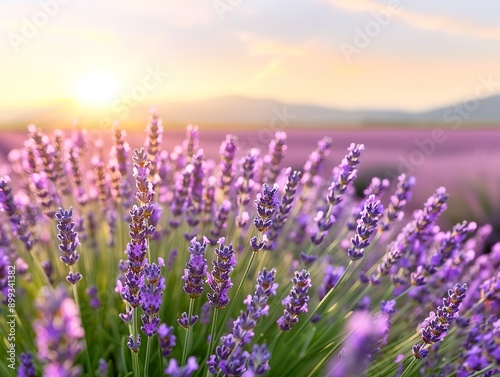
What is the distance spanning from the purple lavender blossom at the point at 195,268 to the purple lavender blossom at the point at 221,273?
3cm


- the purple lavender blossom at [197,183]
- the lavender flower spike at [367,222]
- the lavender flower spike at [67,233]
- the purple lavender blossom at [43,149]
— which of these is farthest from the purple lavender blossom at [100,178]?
the lavender flower spike at [367,222]

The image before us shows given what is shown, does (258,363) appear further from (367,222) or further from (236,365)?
(367,222)

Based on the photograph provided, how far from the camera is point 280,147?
202 cm

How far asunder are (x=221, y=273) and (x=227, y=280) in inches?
1.4

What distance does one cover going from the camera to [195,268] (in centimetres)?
111

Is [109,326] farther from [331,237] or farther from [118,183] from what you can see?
[331,237]

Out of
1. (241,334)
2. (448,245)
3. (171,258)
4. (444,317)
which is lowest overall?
(444,317)

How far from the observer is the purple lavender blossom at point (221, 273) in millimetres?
1124

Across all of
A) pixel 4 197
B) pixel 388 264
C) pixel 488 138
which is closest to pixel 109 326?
pixel 4 197

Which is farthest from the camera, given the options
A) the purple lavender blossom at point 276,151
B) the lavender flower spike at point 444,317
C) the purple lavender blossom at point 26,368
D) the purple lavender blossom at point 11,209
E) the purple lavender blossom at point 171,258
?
the purple lavender blossom at point 171,258

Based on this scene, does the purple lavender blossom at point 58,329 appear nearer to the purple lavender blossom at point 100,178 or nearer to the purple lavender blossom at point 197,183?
the purple lavender blossom at point 197,183

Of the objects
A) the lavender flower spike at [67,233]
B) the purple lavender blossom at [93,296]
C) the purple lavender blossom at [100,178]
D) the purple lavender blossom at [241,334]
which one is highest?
the purple lavender blossom at [100,178]

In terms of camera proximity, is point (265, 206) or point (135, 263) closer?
point (135, 263)

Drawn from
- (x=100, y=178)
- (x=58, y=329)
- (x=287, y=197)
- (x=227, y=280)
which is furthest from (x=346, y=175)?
(x=58, y=329)
